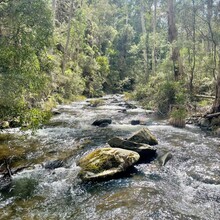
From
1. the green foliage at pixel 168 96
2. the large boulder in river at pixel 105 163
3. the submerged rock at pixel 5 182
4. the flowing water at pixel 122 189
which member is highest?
the green foliage at pixel 168 96

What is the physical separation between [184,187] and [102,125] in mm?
8845

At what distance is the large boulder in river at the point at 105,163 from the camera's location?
7.41 m

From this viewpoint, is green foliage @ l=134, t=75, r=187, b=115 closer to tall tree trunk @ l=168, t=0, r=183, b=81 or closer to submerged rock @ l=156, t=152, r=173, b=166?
tall tree trunk @ l=168, t=0, r=183, b=81

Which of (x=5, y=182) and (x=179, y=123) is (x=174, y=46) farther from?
(x=5, y=182)

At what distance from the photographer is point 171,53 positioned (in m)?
20.2

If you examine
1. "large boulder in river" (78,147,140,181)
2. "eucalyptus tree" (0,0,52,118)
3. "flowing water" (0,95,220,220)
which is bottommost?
"flowing water" (0,95,220,220)

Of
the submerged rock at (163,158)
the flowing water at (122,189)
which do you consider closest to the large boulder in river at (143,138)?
the flowing water at (122,189)

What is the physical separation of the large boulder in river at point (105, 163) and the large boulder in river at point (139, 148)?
2.11 ft

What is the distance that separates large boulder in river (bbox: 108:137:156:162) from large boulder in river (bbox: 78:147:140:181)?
2.11ft

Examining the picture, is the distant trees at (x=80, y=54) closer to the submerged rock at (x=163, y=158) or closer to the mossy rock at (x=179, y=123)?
the mossy rock at (x=179, y=123)

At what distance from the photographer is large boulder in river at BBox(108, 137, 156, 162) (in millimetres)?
9127

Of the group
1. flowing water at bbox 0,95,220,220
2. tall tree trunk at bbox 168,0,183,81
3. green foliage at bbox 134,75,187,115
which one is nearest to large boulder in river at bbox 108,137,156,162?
flowing water at bbox 0,95,220,220

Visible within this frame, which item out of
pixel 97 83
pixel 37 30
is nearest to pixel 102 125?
pixel 37 30

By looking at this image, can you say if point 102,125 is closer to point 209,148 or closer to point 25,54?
point 209,148
